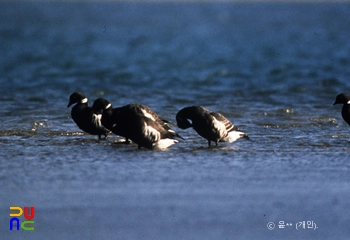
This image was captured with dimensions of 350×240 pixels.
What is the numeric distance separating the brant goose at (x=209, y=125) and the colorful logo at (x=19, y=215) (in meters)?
3.76

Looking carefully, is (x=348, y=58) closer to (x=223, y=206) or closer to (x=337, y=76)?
(x=337, y=76)

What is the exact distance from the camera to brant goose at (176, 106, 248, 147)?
10766 millimetres

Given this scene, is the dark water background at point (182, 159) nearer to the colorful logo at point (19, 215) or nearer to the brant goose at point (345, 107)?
the colorful logo at point (19, 215)

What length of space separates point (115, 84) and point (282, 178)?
11.7 meters

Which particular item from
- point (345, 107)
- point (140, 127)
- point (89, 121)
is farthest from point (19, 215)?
point (345, 107)

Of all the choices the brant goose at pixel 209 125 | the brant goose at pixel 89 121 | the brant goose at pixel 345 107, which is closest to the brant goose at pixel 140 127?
the brant goose at pixel 209 125

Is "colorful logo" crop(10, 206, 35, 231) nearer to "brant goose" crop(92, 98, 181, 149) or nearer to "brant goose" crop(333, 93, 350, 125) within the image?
"brant goose" crop(92, 98, 181, 149)

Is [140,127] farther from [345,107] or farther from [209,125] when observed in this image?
[345,107]

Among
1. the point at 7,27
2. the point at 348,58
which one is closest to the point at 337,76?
the point at 348,58

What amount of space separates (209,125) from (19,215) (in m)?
3.99

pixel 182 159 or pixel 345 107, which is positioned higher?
pixel 345 107

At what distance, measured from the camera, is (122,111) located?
10672 mm

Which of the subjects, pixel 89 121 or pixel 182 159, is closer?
pixel 182 159

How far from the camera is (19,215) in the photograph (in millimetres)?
7309
